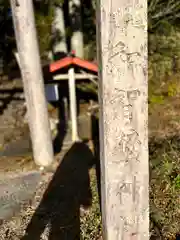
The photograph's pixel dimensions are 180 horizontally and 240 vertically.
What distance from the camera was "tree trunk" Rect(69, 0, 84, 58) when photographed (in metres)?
9.24

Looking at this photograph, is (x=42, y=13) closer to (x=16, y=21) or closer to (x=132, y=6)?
(x=16, y=21)

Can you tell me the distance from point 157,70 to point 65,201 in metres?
4.87

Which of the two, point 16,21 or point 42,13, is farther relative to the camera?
point 42,13

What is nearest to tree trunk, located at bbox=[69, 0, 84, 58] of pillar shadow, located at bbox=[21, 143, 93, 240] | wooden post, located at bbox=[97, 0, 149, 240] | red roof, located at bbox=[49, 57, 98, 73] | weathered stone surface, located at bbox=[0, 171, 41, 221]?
red roof, located at bbox=[49, 57, 98, 73]

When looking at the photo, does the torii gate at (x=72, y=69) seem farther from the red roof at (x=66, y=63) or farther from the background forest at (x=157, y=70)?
the background forest at (x=157, y=70)

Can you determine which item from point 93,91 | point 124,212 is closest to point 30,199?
point 124,212

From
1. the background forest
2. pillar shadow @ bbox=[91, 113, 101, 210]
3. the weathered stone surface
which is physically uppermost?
the background forest

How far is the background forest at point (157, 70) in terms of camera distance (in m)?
3.61

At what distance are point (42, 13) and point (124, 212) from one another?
6.93 metres

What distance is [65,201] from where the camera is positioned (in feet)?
13.8

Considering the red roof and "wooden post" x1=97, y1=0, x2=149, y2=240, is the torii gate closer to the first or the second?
the red roof

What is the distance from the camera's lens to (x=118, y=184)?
2.33 metres

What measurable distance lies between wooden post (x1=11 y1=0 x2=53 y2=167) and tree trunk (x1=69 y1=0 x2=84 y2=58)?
4828 mm

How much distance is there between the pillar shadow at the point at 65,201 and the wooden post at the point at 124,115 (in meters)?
1.16
